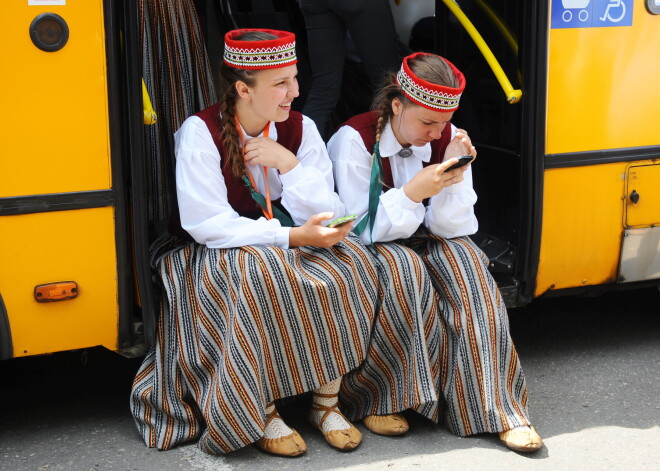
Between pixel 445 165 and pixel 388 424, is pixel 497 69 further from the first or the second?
pixel 388 424

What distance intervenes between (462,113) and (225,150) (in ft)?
4.13

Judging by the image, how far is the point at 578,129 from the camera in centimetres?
331

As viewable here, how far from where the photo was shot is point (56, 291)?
274 centimetres

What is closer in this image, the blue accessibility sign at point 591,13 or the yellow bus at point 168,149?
the yellow bus at point 168,149

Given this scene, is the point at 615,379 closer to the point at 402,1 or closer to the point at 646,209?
the point at 646,209

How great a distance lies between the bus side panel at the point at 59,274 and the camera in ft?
8.79

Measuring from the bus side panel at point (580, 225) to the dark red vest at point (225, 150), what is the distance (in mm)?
913

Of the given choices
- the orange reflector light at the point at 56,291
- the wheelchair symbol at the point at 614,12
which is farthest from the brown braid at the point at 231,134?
the wheelchair symbol at the point at 614,12

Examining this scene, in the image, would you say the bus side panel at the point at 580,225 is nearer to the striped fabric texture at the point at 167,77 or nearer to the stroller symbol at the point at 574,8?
the stroller symbol at the point at 574,8

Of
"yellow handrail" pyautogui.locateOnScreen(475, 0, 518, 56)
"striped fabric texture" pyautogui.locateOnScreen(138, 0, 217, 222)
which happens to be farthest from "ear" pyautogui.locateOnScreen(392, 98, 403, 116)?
"striped fabric texture" pyautogui.locateOnScreen(138, 0, 217, 222)

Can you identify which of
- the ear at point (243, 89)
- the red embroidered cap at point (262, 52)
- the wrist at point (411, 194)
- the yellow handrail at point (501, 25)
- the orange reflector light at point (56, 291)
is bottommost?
the orange reflector light at point (56, 291)

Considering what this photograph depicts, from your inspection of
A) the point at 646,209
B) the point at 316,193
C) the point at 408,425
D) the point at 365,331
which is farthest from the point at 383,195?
the point at 646,209

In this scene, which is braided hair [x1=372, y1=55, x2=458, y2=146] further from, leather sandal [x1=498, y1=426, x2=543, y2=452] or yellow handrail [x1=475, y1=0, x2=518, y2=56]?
leather sandal [x1=498, y1=426, x2=543, y2=452]

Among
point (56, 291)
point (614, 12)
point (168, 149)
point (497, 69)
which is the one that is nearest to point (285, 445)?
point (56, 291)
